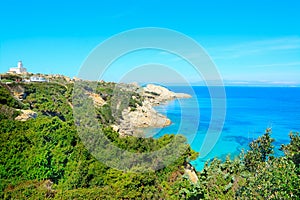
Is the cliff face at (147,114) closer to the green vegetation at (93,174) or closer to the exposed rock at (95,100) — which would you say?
the exposed rock at (95,100)

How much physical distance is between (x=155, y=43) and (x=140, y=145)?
3573mm

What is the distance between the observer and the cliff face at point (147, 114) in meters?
12.6

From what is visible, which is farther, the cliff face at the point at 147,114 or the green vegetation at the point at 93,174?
the cliff face at the point at 147,114

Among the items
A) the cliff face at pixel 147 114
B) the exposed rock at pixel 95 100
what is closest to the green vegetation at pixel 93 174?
the cliff face at pixel 147 114

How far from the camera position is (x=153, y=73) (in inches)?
246

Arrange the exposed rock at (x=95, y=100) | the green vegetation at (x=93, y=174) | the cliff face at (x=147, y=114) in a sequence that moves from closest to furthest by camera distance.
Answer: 1. the green vegetation at (x=93, y=174)
2. the cliff face at (x=147, y=114)
3. the exposed rock at (x=95, y=100)

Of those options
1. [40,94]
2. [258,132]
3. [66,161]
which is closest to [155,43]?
[66,161]

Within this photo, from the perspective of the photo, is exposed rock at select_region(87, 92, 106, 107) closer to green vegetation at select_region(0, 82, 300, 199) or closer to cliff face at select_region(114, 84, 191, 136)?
cliff face at select_region(114, 84, 191, 136)

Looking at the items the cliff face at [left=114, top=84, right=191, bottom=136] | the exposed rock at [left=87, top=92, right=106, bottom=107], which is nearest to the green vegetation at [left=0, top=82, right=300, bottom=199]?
the cliff face at [left=114, top=84, right=191, bottom=136]

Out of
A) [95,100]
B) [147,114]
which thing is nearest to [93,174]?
[95,100]

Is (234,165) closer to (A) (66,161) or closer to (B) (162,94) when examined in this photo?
(A) (66,161)

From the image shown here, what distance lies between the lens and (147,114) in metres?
19.4

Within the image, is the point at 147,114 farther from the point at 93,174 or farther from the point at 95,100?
the point at 93,174

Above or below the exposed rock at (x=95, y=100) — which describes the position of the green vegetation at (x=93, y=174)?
below
